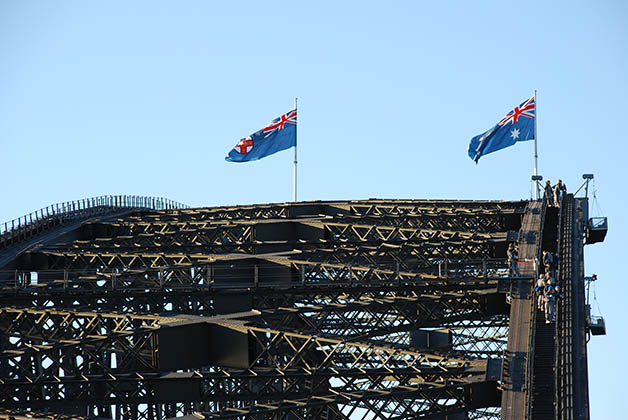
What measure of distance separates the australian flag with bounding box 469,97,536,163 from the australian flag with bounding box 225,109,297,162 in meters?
15.3

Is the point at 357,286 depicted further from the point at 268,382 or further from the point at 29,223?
the point at 29,223

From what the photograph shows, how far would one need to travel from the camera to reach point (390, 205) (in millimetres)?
83062

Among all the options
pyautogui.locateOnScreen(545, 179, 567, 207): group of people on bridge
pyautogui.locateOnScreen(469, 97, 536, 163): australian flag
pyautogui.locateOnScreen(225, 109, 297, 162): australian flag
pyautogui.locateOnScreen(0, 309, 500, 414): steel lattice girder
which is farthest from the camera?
pyautogui.locateOnScreen(225, 109, 297, 162): australian flag

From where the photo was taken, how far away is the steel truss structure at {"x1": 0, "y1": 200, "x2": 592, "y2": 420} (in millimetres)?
40750

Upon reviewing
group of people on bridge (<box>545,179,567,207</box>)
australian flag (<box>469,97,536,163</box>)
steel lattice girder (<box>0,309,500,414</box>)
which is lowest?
steel lattice girder (<box>0,309,500,414</box>)

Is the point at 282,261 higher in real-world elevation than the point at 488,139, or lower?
lower

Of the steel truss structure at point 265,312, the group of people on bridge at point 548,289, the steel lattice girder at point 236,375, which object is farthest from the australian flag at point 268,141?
the steel lattice girder at point 236,375

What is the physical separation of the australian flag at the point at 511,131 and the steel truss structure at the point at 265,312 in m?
3.74

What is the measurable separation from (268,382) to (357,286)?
10849 mm

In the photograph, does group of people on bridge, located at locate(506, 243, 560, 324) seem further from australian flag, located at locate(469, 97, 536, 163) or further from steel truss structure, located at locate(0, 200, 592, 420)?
australian flag, located at locate(469, 97, 536, 163)

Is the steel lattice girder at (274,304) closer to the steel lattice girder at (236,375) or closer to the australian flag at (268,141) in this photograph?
the steel lattice girder at (236,375)

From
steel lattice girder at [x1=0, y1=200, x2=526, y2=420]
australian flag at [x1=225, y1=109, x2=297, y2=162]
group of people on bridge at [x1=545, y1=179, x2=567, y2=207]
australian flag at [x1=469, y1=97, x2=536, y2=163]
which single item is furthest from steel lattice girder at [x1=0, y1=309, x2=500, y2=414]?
Answer: australian flag at [x1=225, y1=109, x2=297, y2=162]

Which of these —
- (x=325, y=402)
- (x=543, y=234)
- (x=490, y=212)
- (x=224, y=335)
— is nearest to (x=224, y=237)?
(x=490, y=212)

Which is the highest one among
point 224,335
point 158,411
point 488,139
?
point 488,139
